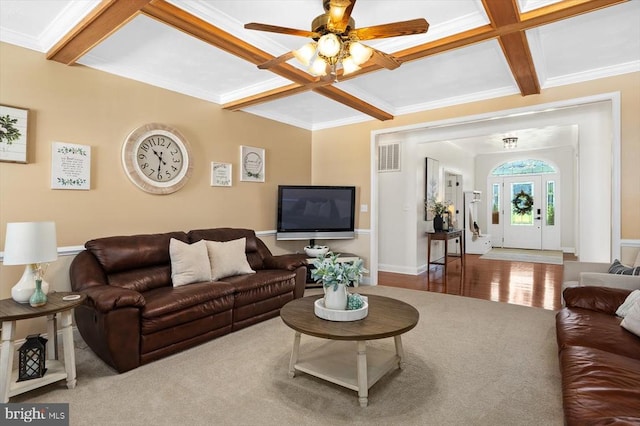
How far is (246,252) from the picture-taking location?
4320 millimetres

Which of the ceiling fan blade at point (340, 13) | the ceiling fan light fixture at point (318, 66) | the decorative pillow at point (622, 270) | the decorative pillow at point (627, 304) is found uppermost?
the ceiling fan blade at point (340, 13)

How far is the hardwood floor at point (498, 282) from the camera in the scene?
4.64m

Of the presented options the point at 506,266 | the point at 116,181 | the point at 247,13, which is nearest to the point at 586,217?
the point at 506,266

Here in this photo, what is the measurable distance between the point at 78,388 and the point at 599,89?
542cm

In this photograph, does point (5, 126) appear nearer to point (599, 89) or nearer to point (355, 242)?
point (355, 242)

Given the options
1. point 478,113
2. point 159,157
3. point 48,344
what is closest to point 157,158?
point 159,157

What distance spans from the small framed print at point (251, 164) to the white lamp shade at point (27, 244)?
2.70 metres

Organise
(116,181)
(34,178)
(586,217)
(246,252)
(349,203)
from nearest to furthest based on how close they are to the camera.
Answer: (34,178) → (116,181) → (246,252) → (586,217) → (349,203)

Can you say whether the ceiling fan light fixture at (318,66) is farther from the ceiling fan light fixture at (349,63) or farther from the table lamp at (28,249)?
the table lamp at (28,249)

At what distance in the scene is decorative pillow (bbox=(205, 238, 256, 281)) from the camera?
3.61m

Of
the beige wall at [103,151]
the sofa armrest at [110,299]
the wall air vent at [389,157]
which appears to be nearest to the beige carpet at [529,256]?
the wall air vent at [389,157]

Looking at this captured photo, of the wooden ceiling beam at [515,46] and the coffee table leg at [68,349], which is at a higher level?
the wooden ceiling beam at [515,46]
